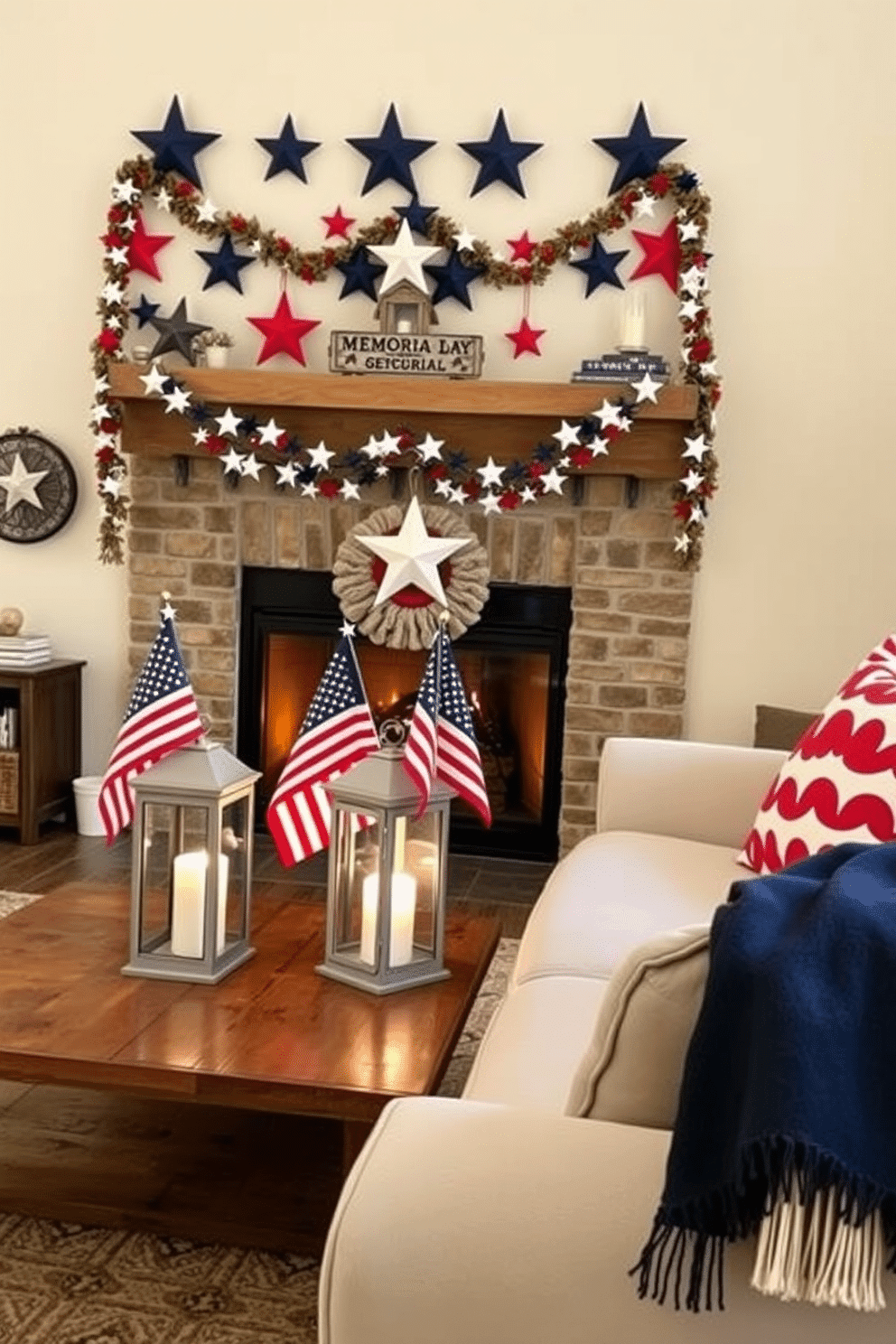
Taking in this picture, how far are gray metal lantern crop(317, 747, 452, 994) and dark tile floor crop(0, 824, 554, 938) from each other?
1.59 metres

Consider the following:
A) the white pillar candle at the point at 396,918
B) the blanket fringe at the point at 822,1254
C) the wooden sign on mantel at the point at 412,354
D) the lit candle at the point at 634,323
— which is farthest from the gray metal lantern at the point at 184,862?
the lit candle at the point at 634,323

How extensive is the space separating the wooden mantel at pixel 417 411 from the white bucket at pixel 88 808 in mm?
1179

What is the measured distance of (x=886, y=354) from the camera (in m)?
4.17

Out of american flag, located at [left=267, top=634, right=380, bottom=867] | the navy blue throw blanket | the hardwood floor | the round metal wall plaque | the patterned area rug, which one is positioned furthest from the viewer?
the round metal wall plaque

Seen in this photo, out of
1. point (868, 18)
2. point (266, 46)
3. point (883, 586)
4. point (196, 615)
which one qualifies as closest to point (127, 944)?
point (196, 615)

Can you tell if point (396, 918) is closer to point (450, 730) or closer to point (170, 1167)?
point (450, 730)

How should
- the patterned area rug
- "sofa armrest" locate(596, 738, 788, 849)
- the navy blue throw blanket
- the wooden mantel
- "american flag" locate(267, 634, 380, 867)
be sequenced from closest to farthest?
1. the navy blue throw blanket
2. the patterned area rug
3. "american flag" locate(267, 634, 380, 867)
4. "sofa armrest" locate(596, 738, 788, 849)
5. the wooden mantel

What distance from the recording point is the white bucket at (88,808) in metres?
4.56

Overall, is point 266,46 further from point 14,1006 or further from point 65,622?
point 14,1006

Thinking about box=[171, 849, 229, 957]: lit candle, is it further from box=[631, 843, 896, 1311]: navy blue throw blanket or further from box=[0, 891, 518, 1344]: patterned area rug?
box=[631, 843, 896, 1311]: navy blue throw blanket

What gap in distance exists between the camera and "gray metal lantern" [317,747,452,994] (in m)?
2.07

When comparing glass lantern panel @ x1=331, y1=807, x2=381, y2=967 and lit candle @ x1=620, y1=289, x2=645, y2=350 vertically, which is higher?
lit candle @ x1=620, y1=289, x2=645, y2=350

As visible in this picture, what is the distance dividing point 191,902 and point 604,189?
3049 mm

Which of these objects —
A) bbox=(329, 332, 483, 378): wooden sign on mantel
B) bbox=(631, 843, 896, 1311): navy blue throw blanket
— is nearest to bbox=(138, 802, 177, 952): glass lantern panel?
bbox=(631, 843, 896, 1311): navy blue throw blanket
